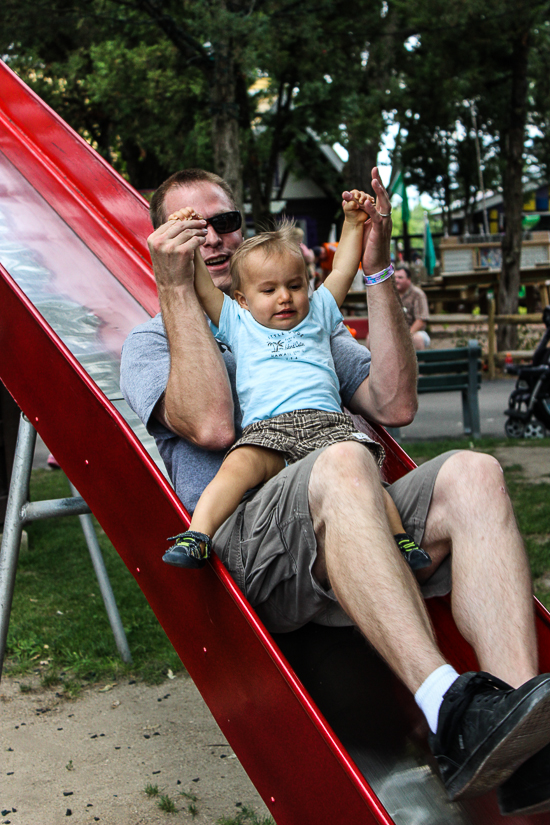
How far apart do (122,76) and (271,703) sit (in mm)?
11569

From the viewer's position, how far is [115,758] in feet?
9.74

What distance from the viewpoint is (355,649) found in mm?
2430

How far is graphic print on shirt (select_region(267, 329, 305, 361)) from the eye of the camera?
2416mm

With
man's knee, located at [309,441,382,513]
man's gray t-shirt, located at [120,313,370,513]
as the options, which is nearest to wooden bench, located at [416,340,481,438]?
man's gray t-shirt, located at [120,313,370,513]

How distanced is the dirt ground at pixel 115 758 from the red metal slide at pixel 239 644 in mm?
612

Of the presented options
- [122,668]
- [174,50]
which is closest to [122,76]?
[174,50]

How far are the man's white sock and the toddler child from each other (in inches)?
18.5

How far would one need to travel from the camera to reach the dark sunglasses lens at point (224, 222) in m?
3.04

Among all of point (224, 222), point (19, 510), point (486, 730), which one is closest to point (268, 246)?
point (224, 222)

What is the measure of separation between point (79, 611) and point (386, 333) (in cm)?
264

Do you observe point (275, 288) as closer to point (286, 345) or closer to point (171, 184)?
point (286, 345)

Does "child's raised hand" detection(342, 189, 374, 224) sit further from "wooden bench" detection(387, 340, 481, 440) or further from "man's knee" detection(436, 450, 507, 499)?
"wooden bench" detection(387, 340, 481, 440)

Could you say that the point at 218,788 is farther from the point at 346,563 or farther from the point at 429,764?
the point at 346,563

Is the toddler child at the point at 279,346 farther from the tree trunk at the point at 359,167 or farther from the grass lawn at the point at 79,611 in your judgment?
the tree trunk at the point at 359,167
